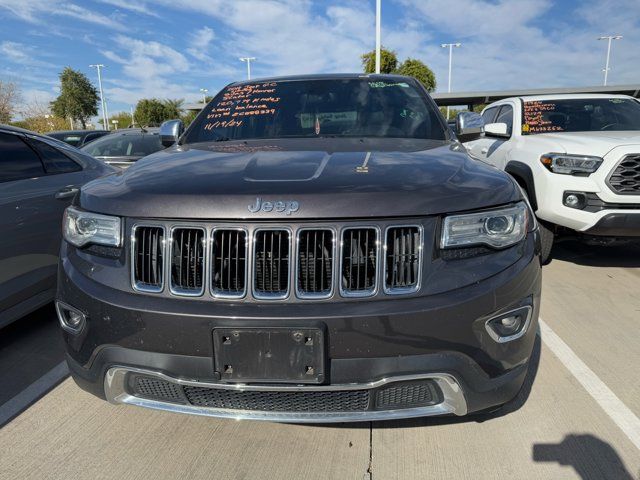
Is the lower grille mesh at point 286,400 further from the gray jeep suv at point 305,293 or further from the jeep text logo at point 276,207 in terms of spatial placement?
the jeep text logo at point 276,207

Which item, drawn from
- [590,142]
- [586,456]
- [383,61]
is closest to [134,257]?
[586,456]

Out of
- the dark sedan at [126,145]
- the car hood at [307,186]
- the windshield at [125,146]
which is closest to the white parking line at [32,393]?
the car hood at [307,186]

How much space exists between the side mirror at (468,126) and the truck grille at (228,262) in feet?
7.54

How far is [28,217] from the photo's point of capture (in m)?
3.31

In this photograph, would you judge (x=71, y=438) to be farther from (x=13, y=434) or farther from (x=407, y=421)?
(x=407, y=421)

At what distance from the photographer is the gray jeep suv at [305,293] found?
1.75m

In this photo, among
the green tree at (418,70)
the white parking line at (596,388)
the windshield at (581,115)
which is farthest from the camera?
the green tree at (418,70)

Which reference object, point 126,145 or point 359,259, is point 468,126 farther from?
point 126,145

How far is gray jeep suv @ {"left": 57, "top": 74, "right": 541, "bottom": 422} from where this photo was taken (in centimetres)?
175

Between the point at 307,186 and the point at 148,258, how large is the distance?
0.68 meters

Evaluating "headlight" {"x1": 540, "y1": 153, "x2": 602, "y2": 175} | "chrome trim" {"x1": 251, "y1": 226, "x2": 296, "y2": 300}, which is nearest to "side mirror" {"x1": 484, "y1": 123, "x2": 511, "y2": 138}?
"headlight" {"x1": 540, "y1": 153, "x2": 602, "y2": 175}

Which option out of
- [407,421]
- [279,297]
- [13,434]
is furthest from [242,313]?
[13,434]

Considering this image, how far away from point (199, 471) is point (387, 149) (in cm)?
176

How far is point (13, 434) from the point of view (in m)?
2.40
